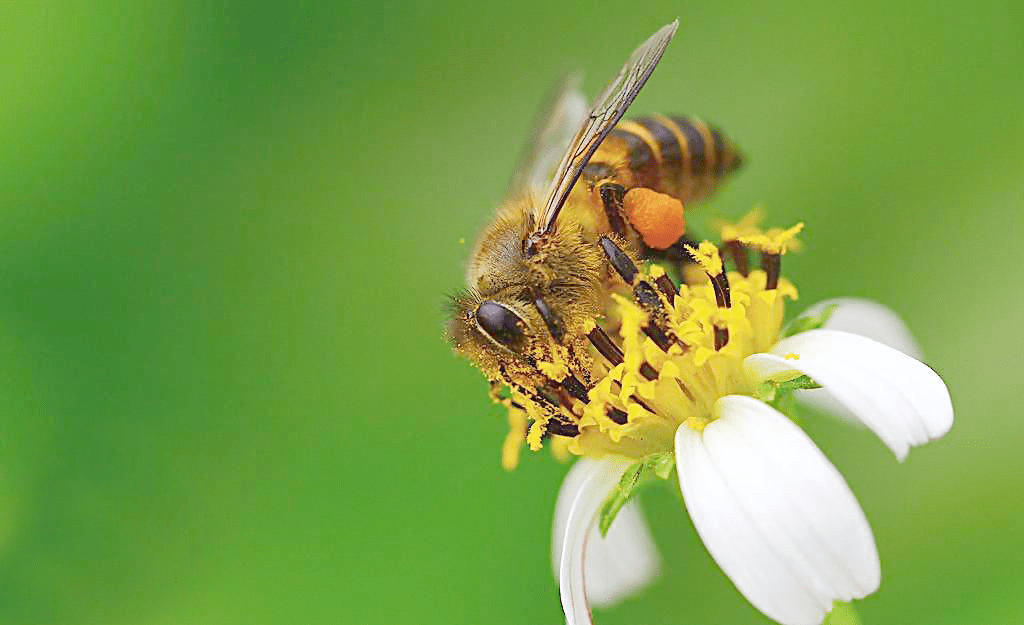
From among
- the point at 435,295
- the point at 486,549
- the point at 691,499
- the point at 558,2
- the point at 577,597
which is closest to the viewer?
the point at 691,499

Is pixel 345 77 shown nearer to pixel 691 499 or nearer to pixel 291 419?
pixel 291 419

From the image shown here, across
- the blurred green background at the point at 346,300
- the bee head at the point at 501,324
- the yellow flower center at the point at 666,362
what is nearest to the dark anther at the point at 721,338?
the yellow flower center at the point at 666,362

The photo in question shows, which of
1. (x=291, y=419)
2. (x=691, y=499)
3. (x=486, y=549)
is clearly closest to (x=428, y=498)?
(x=486, y=549)

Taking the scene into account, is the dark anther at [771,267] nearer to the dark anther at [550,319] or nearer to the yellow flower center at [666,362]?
the yellow flower center at [666,362]

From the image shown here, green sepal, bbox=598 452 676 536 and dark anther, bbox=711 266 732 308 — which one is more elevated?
dark anther, bbox=711 266 732 308

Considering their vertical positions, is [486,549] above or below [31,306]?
below

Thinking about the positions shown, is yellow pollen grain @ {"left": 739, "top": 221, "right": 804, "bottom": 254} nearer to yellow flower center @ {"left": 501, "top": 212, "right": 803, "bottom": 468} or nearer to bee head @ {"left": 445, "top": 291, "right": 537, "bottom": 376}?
yellow flower center @ {"left": 501, "top": 212, "right": 803, "bottom": 468}

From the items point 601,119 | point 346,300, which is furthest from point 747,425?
point 346,300

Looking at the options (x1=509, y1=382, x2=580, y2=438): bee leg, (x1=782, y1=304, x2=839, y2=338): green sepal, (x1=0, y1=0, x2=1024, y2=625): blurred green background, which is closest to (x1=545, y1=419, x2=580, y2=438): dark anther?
(x1=509, y1=382, x2=580, y2=438): bee leg

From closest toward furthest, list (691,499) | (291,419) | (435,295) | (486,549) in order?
(691,499)
(486,549)
(291,419)
(435,295)
